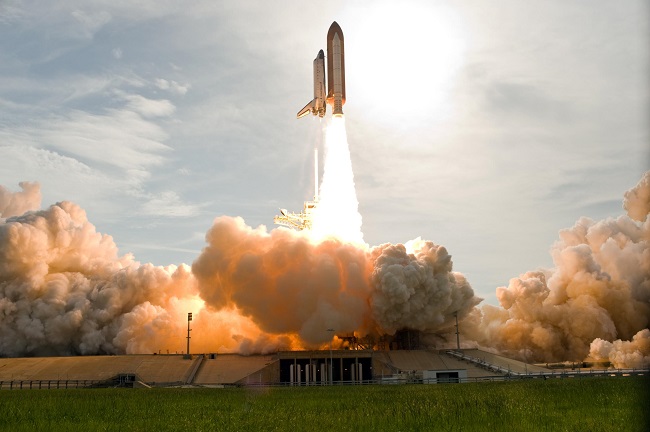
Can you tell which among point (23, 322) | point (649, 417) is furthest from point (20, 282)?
point (649, 417)

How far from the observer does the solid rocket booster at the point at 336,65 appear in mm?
93188

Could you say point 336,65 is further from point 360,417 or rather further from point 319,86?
point 360,417

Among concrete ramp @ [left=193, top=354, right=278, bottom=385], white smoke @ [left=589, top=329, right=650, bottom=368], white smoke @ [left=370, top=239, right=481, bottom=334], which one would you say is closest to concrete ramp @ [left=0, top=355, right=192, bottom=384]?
concrete ramp @ [left=193, top=354, right=278, bottom=385]

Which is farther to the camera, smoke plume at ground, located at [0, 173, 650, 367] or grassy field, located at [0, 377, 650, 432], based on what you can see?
smoke plume at ground, located at [0, 173, 650, 367]

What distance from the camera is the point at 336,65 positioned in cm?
9431

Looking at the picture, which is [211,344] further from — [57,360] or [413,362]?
[413,362]

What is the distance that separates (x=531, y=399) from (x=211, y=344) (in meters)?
87.2

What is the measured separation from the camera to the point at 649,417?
11.4 m

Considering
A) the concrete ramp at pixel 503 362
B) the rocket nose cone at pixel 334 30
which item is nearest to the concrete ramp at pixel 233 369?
the concrete ramp at pixel 503 362

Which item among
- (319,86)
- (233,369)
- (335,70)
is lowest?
(233,369)

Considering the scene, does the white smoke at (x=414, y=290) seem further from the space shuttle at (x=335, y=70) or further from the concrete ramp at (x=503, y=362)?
the space shuttle at (x=335, y=70)

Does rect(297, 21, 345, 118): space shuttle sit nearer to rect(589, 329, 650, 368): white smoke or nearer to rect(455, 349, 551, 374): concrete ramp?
rect(455, 349, 551, 374): concrete ramp

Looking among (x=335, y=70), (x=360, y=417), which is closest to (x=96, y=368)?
(x=335, y=70)

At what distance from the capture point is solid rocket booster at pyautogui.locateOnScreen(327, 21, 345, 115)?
93.2 metres
